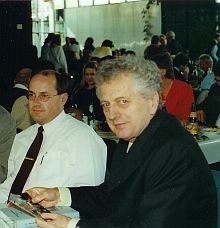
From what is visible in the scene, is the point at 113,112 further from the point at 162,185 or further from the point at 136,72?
the point at 162,185

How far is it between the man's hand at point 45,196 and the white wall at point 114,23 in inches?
504

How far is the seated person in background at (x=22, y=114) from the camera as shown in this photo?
4836 mm

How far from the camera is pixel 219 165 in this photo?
4590mm

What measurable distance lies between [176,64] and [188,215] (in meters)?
6.56

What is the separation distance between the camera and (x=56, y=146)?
2816 mm

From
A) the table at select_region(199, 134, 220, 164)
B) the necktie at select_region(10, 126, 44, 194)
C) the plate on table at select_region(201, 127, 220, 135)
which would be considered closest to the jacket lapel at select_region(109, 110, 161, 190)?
the necktie at select_region(10, 126, 44, 194)

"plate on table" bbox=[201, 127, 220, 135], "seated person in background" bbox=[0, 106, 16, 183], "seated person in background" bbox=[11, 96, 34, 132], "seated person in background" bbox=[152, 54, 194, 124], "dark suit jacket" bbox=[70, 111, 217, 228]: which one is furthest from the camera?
"seated person in background" bbox=[152, 54, 194, 124]

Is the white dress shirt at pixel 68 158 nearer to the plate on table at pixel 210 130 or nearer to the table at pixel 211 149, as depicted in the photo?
the table at pixel 211 149

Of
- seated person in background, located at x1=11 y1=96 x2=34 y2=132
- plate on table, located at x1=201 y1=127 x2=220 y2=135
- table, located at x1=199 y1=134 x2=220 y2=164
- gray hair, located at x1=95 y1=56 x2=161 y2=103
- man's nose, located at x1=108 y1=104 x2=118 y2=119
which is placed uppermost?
gray hair, located at x1=95 y1=56 x2=161 y2=103

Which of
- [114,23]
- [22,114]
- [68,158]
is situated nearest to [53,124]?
[68,158]

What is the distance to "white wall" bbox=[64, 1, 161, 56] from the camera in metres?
15.4

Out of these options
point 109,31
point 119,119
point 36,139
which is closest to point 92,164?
point 36,139

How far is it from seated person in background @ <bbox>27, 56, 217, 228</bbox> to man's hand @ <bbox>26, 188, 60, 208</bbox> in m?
0.03

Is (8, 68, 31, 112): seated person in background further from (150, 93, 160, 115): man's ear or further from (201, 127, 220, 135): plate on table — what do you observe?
(150, 93, 160, 115): man's ear
